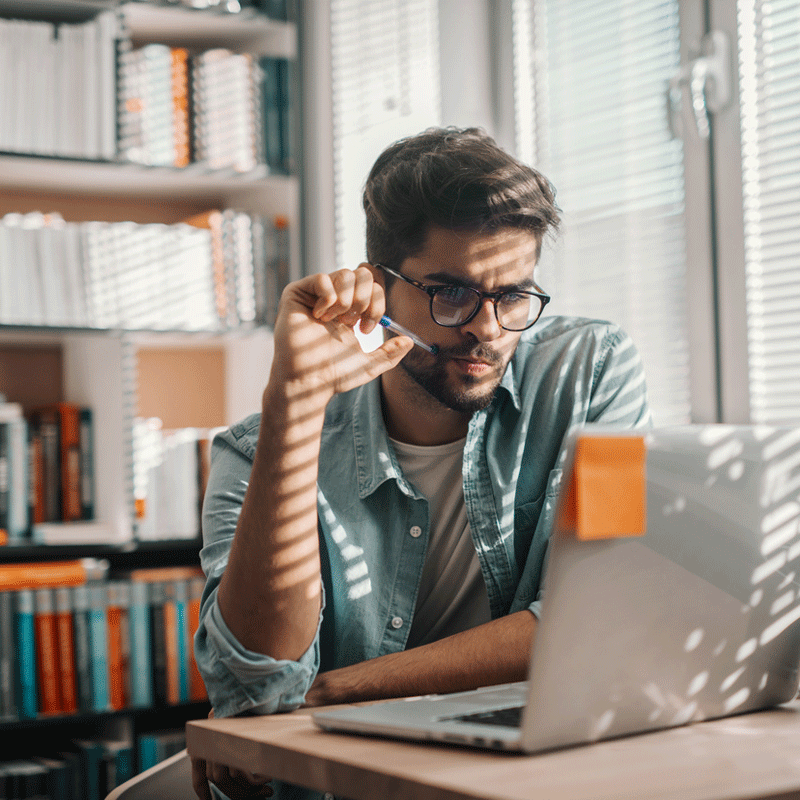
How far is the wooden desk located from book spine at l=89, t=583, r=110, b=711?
140cm

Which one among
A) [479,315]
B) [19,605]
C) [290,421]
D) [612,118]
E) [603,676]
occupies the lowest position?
[19,605]

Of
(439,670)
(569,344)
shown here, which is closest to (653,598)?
(439,670)

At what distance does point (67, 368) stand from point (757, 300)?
161 centimetres

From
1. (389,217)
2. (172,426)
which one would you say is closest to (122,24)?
(172,426)

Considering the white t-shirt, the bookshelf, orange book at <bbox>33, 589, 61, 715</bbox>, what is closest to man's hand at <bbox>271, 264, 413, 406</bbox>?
the white t-shirt

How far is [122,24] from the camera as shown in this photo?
2279 millimetres

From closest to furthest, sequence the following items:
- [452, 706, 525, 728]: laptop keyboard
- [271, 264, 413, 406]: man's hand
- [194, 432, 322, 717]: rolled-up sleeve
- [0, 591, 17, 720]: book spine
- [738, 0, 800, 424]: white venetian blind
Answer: [452, 706, 525, 728]: laptop keyboard
[194, 432, 322, 717]: rolled-up sleeve
[271, 264, 413, 406]: man's hand
[738, 0, 800, 424]: white venetian blind
[0, 591, 17, 720]: book spine

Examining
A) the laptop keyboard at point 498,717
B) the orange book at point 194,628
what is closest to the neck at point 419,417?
the laptop keyboard at point 498,717

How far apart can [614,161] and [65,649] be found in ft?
5.21

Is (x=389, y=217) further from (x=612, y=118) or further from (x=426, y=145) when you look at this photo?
(x=612, y=118)

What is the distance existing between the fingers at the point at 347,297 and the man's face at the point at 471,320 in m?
0.13

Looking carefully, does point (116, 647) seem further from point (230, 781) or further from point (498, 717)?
point (498, 717)

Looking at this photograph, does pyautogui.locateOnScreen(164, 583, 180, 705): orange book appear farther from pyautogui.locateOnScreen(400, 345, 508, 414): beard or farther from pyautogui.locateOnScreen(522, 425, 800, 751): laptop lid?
pyautogui.locateOnScreen(522, 425, 800, 751): laptop lid

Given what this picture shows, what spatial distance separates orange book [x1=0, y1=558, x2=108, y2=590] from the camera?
2090 mm
